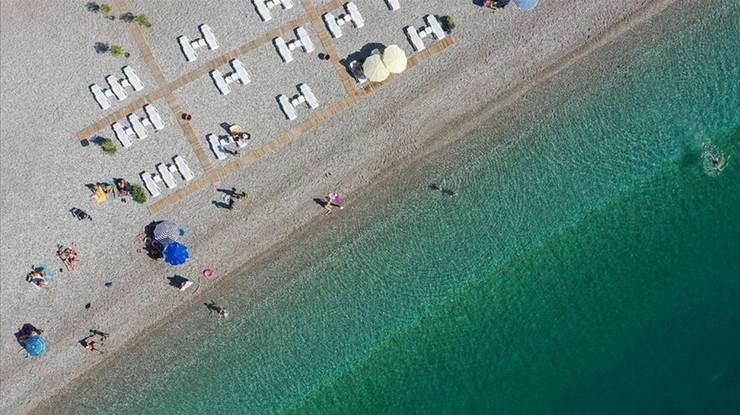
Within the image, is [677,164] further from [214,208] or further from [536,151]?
[214,208]

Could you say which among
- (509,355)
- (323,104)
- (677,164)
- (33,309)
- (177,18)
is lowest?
(509,355)

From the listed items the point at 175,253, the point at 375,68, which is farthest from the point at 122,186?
the point at 375,68

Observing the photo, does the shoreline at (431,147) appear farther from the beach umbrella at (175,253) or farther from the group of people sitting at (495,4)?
the group of people sitting at (495,4)

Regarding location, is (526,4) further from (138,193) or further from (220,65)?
(138,193)

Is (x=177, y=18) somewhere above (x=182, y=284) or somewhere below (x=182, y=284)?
above

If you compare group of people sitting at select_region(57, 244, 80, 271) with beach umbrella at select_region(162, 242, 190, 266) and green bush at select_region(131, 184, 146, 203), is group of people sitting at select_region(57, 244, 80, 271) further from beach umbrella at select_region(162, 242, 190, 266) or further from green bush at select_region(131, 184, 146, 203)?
beach umbrella at select_region(162, 242, 190, 266)

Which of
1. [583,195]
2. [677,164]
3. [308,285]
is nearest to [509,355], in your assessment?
[583,195]
